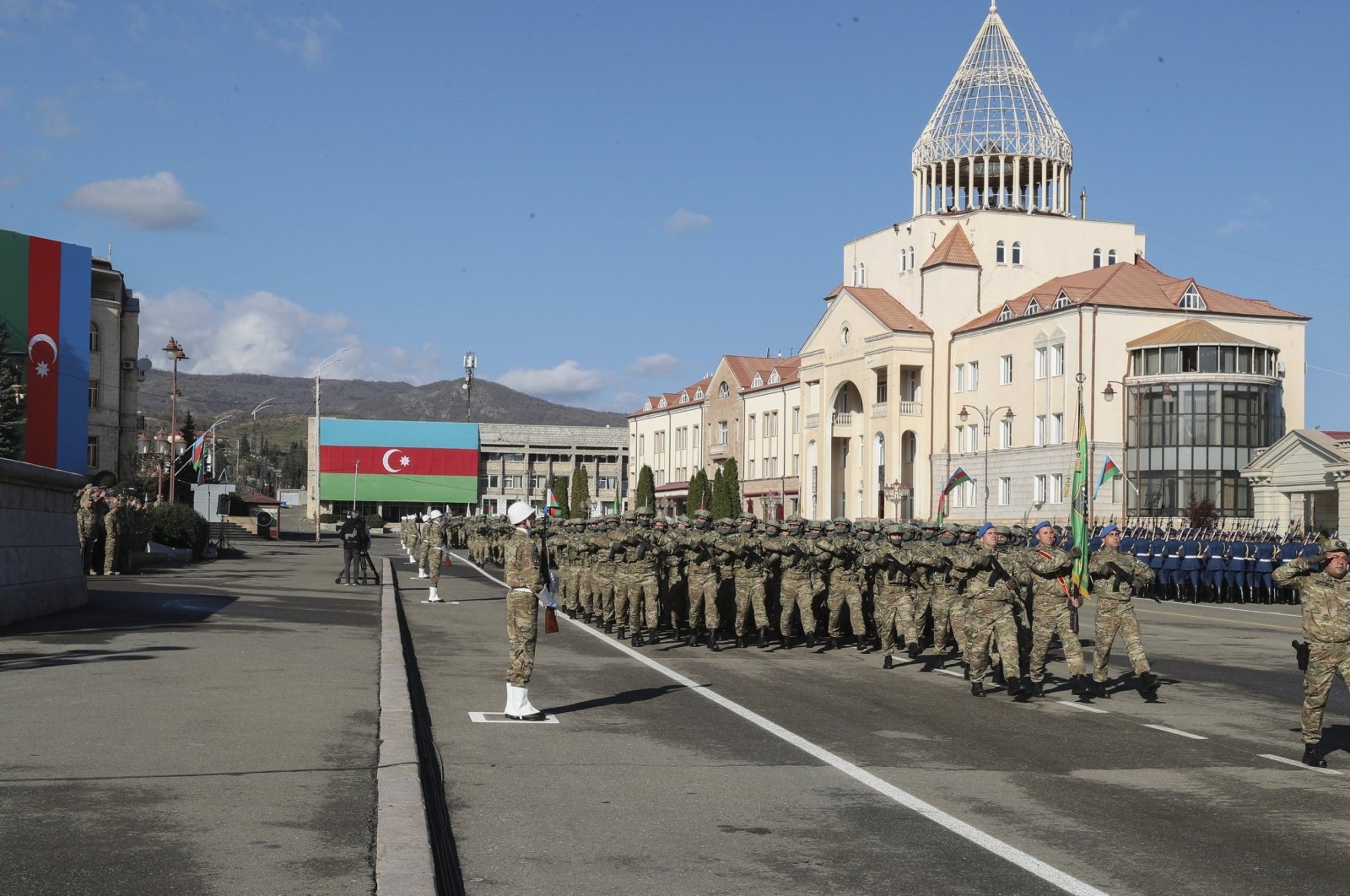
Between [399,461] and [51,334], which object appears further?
[399,461]

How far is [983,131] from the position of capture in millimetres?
82375

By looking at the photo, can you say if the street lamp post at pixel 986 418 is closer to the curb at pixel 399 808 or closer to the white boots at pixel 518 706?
the white boots at pixel 518 706

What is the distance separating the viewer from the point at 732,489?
89812mm

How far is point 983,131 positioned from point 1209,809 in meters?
77.3

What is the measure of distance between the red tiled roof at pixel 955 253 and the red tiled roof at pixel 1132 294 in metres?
4.10

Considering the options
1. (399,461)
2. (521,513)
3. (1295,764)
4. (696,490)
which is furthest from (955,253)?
(1295,764)

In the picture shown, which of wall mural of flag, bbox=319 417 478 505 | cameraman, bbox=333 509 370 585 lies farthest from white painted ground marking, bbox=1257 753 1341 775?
wall mural of flag, bbox=319 417 478 505

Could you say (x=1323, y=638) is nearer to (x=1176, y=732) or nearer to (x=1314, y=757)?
(x=1314, y=757)

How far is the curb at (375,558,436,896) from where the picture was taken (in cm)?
654

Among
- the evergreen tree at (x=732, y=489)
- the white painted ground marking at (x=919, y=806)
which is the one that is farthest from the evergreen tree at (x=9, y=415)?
the white painted ground marking at (x=919, y=806)

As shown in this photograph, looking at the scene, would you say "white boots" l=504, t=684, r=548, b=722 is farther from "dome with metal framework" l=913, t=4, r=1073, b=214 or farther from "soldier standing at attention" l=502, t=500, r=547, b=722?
"dome with metal framework" l=913, t=4, r=1073, b=214

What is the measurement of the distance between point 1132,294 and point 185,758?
66.4m

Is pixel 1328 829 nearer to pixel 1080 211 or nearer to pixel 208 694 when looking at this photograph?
pixel 208 694

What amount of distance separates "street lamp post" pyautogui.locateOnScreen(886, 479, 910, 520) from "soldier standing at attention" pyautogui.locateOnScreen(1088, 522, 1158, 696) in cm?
6395
